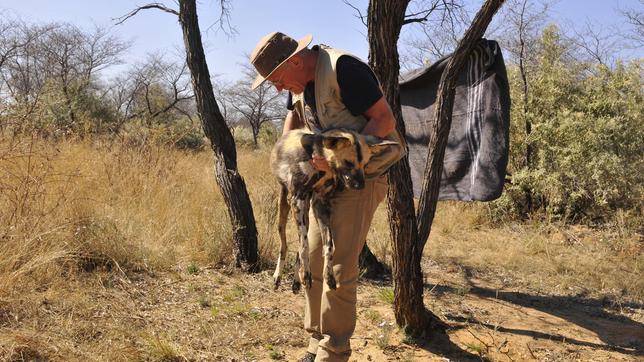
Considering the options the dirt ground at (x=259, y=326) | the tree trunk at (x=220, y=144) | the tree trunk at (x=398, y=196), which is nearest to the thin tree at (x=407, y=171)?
the tree trunk at (x=398, y=196)

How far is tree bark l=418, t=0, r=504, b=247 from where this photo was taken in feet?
10.5

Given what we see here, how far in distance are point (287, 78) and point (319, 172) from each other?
52cm

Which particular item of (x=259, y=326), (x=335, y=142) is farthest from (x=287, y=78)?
(x=259, y=326)

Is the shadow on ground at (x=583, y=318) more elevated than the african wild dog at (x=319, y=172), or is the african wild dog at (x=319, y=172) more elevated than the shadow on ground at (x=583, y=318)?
the african wild dog at (x=319, y=172)

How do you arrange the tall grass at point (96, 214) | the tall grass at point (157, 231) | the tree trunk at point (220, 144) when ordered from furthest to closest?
the tree trunk at point (220, 144) < the tall grass at point (157, 231) < the tall grass at point (96, 214)

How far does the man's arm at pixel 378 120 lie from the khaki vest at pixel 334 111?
88 mm

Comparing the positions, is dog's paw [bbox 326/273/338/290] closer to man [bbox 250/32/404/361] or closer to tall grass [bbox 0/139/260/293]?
man [bbox 250/32/404/361]

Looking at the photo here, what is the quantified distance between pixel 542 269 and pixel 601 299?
83 centimetres

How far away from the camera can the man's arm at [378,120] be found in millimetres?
2287

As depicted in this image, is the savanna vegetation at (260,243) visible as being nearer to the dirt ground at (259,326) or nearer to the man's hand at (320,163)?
the dirt ground at (259,326)

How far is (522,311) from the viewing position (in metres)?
3.94

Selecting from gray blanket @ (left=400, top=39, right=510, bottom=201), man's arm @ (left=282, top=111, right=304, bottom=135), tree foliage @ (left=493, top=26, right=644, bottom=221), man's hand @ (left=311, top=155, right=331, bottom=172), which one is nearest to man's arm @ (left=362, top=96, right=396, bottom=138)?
man's hand @ (left=311, top=155, right=331, bottom=172)

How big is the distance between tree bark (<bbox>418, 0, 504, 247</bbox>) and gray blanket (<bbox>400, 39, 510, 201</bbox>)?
887 mm

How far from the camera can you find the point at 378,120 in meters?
2.29
